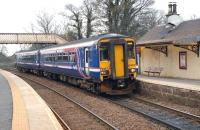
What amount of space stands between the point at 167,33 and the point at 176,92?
11.0 m

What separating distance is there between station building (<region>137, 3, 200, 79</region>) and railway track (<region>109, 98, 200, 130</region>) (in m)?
4.69

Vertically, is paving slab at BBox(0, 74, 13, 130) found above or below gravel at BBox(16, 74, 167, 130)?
above

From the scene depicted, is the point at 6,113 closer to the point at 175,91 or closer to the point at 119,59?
the point at 175,91

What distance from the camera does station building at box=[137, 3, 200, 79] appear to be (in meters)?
21.8

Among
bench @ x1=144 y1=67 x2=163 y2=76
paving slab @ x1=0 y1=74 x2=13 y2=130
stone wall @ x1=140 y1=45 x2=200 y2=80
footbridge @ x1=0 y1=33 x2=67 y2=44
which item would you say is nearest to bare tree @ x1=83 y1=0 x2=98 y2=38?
footbridge @ x1=0 y1=33 x2=67 y2=44

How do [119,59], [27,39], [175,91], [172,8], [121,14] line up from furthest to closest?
[27,39] → [121,14] → [172,8] → [119,59] → [175,91]

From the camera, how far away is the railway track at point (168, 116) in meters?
12.2

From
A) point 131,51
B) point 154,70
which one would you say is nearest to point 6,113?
point 131,51

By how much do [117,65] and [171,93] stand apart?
3137 millimetres

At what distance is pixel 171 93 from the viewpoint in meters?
17.6

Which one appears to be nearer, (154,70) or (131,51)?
(131,51)

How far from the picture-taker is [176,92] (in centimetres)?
1708

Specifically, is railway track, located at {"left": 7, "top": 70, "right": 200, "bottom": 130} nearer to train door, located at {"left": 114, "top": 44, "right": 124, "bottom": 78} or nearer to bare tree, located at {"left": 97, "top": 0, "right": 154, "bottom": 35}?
train door, located at {"left": 114, "top": 44, "right": 124, "bottom": 78}

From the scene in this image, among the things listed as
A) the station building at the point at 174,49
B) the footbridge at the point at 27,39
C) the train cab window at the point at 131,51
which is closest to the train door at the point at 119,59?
the train cab window at the point at 131,51
